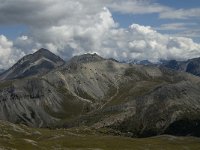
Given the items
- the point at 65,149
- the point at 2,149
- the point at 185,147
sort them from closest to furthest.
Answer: the point at 2,149 < the point at 65,149 < the point at 185,147

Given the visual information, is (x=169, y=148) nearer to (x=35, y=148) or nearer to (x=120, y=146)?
(x=120, y=146)

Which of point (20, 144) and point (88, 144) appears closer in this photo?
point (20, 144)

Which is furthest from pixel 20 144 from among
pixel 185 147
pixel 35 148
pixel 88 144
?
pixel 185 147

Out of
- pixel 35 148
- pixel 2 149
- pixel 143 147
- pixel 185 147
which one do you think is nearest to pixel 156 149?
pixel 143 147

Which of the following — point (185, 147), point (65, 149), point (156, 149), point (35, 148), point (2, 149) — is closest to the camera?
point (2, 149)

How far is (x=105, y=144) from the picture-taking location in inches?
7264

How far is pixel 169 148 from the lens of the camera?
602 ft

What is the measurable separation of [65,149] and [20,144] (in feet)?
54.8

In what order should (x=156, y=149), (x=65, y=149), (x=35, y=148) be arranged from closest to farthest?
1. (x=35, y=148)
2. (x=65, y=149)
3. (x=156, y=149)

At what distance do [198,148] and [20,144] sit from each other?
84.8 m

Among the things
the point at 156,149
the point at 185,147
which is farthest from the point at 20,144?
the point at 185,147

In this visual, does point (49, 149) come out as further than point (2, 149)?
Yes

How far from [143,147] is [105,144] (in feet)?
57.2

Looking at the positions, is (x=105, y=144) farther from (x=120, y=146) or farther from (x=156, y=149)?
(x=156, y=149)
